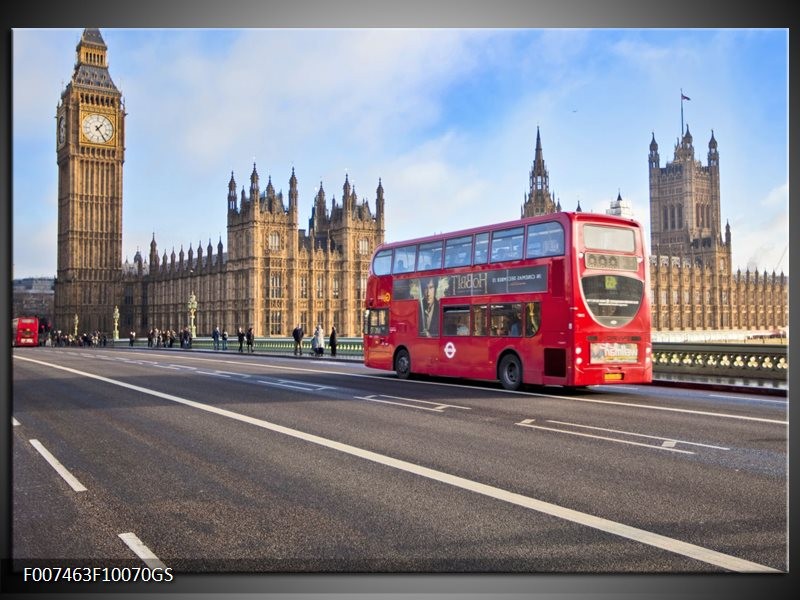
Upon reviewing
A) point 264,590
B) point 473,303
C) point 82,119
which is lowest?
point 264,590

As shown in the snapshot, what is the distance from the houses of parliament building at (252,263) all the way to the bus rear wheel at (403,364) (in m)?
61.1

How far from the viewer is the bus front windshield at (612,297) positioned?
1597cm

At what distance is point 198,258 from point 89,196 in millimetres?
16048

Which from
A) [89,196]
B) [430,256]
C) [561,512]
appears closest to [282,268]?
[89,196]

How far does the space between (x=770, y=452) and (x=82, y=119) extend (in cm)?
9164

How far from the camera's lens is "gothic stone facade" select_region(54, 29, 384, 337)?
275 feet

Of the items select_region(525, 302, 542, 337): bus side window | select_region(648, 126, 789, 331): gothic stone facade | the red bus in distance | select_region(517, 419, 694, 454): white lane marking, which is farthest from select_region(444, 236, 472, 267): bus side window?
select_region(648, 126, 789, 331): gothic stone facade

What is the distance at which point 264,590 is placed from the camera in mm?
5293

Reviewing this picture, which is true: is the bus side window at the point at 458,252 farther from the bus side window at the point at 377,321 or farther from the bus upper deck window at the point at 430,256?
the bus side window at the point at 377,321

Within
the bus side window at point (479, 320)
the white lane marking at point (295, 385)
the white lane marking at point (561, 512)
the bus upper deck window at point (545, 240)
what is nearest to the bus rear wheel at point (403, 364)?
the white lane marking at point (295, 385)

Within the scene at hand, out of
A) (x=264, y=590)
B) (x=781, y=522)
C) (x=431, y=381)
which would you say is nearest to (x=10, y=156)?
(x=264, y=590)

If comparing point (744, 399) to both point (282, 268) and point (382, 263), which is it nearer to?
point (382, 263)

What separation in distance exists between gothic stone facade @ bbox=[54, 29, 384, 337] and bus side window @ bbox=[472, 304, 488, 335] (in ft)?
214

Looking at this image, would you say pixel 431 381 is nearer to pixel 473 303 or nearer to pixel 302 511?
pixel 473 303
